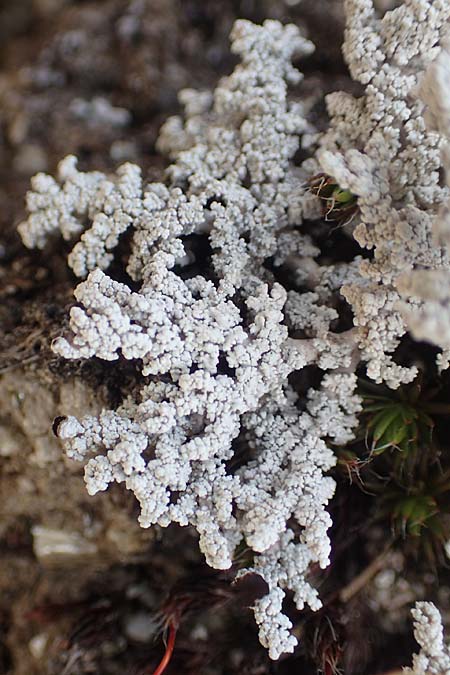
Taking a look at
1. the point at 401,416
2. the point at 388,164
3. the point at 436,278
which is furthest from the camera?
the point at 401,416

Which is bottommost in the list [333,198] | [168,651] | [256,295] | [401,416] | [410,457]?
[168,651]

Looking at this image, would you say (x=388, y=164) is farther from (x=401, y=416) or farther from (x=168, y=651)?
(x=168, y=651)

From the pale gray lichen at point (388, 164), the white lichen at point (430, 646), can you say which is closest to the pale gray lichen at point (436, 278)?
the pale gray lichen at point (388, 164)

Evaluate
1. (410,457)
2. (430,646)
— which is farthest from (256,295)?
(430,646)

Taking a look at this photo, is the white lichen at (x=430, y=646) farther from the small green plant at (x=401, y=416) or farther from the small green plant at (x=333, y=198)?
the small green plant at (x=333, y=198)

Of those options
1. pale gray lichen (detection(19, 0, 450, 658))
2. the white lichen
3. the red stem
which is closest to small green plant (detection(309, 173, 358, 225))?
pale gray lichen (detection(19, 0, 450, 658))

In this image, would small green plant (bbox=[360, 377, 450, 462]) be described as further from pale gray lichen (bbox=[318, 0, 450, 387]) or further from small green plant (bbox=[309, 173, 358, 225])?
small green plant (bbox=[309, 173, 358, 225])

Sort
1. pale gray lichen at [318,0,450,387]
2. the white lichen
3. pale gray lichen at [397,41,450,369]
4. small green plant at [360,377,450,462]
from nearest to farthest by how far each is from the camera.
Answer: pale gray lichen at [397,41,450,369] → pale gray lichen at [318,0,450,387] → the white lichen → small green plant at [360,377,450,462]

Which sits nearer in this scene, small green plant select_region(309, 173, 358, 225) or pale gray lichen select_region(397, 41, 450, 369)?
pale gray lichen select_region(397, 41, 450, 369)

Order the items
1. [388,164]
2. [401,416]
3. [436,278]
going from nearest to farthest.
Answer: [436,278] → [388,164] → [401,416]

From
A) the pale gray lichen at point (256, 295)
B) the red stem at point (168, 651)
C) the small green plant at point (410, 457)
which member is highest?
the pale gray lichen at point (256, 295)

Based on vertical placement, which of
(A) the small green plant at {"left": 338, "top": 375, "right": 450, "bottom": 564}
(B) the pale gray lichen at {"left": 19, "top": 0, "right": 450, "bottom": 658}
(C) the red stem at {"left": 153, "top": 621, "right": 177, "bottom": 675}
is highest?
(B) the pale gray lichen at {"left": 19, "top": 0, "right": 450, "bottom": 658}

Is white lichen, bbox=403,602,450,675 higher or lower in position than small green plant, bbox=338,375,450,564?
lower
